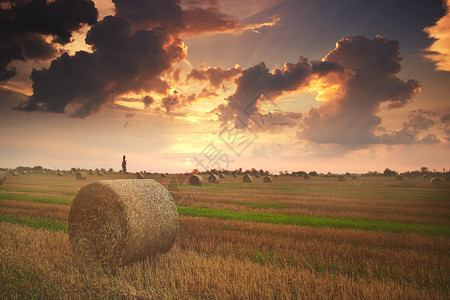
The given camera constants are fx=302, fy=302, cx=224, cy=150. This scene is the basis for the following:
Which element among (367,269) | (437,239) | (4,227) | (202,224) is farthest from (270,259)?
(4,227)

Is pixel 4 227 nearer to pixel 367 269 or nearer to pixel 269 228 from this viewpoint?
pixel 269 228

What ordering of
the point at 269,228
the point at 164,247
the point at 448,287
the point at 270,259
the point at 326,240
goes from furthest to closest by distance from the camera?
the point at 269,228 < the point at 326,240 < the point at 164,247 < the point at 270,259 < the point at 448,287

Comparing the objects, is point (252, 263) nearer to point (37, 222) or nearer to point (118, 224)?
point (118, 224)

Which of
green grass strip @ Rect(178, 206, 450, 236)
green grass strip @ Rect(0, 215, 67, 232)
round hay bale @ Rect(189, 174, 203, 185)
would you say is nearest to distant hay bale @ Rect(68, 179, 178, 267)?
green grass strip @ Rect(0, 215, 67, 232)

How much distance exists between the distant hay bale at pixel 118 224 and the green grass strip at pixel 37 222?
12.6 feet

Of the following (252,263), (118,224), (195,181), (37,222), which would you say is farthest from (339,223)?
(195,181)

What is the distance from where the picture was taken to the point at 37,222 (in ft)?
39.8

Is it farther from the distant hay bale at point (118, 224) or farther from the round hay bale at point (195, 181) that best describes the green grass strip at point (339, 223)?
the round hay bale at point (195, 181)

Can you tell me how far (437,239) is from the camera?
976 cm

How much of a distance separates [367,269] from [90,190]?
691 cm

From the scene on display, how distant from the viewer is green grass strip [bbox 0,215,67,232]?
11265mm

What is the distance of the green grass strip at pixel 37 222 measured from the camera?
37.0 ft

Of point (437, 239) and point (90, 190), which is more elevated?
point (90, 190)

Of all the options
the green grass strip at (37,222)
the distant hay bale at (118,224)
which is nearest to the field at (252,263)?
the green grass strip at (37,222)
